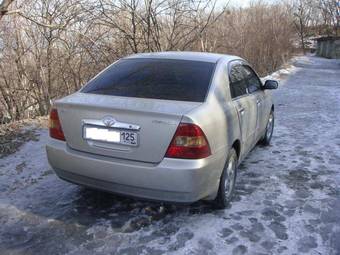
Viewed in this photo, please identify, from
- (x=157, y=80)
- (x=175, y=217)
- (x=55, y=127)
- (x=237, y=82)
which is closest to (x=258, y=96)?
(x=237, y=82)

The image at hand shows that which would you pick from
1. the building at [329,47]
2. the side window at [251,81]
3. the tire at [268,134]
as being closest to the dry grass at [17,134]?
the side window at [251,81]

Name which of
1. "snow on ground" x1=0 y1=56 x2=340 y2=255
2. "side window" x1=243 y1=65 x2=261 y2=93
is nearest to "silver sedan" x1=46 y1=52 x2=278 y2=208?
"snow on ground" x1=0 y1=56 x2=340 y2=255

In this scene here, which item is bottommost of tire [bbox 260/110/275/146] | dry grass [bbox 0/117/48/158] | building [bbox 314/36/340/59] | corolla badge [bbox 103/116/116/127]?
building [bbox 314/36/340/59]

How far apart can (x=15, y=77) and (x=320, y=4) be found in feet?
189

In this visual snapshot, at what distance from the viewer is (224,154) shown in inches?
127

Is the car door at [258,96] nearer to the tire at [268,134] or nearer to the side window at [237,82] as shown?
the side window at [237,82]

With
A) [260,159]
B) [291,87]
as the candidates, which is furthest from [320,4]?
[260,159]

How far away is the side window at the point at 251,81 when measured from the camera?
458 cm

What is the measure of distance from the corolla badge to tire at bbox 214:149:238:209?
1125 mm

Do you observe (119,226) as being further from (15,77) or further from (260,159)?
(15,77)

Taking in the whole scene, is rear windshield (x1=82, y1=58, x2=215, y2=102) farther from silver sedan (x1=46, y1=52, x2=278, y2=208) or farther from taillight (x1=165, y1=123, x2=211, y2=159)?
taillight (x1=165, y1=123, x2=211, y2=159)

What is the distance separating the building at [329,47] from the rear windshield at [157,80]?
141 feet

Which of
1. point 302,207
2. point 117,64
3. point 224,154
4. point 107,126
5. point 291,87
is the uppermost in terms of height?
point 117,64

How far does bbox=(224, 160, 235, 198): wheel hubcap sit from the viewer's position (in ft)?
11.5
